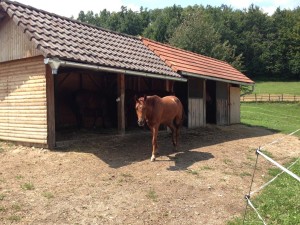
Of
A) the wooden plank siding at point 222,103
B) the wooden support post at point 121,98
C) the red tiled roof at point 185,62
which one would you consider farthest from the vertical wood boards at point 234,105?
the wooden support post at point 121,98

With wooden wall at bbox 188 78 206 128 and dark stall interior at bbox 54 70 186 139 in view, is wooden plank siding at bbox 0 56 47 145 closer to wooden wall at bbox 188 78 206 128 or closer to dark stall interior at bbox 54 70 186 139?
dark stall interior at bbox 54 70 186 139

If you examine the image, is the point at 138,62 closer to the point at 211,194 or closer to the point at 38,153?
the point at 38,153

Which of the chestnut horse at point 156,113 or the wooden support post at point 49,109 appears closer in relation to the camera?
the chestnut horse at point 156,113

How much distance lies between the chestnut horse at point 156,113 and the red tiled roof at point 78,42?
5.49 ft

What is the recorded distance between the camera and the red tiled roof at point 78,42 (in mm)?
9070

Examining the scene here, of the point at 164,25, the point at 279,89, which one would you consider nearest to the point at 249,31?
the point at 164,25

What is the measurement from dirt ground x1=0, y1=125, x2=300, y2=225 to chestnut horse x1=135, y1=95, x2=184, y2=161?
67cm

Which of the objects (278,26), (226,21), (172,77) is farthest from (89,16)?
(172,77)

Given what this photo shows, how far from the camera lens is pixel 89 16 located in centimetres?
10725

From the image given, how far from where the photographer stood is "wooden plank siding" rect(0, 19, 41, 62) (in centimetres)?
964

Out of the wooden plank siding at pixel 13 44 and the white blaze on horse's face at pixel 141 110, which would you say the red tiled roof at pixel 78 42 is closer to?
the wooden plank siding at pixel 13 44

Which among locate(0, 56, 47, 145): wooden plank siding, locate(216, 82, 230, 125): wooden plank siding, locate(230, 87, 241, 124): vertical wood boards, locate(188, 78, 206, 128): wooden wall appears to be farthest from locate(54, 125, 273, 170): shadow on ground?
locate(230, 87, 241, 124): vertical wood boards

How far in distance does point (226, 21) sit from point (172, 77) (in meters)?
78.7

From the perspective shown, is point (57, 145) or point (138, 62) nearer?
point (57, 145)
